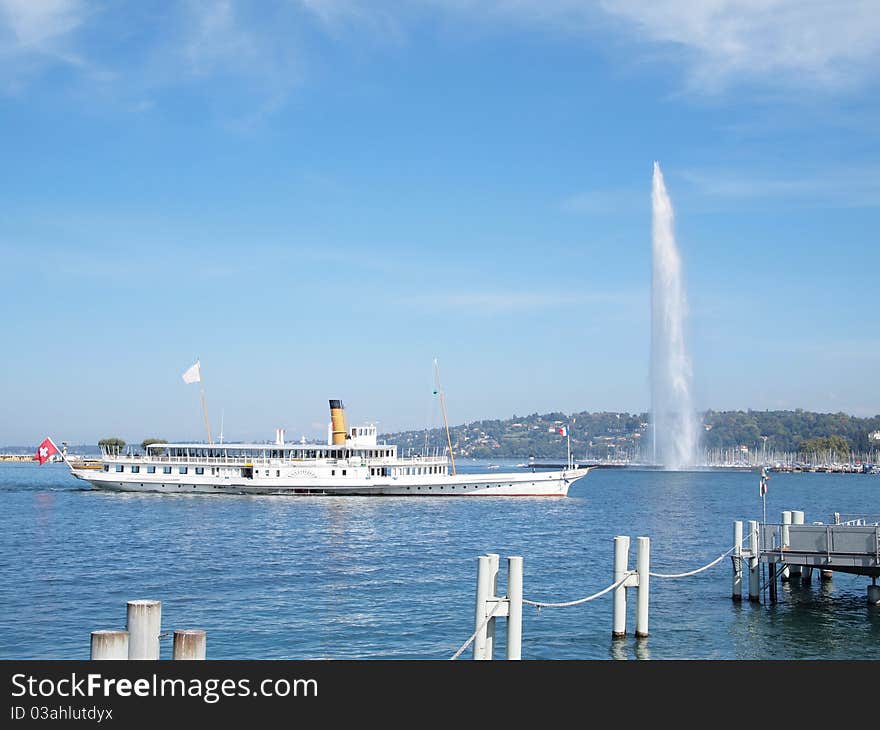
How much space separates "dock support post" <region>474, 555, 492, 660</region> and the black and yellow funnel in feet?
221

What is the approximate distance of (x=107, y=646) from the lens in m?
9.80

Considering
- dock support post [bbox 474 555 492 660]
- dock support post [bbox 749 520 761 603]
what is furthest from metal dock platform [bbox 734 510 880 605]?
dock support post [bbox 474 555 492 660]

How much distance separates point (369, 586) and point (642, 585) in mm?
12867

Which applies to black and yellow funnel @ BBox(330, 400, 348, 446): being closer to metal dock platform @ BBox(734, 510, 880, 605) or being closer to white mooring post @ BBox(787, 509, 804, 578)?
white mooring post @ BBox(787, 509, 804, 578)

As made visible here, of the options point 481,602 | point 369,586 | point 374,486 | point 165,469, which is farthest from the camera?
point 165,469

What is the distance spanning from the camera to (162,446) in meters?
85.3

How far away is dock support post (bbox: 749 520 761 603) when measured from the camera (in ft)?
94.4

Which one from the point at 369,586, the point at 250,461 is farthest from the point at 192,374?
the point at 369,586

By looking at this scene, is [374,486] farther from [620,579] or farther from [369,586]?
[620,579]

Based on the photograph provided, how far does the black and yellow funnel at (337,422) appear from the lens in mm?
83062
